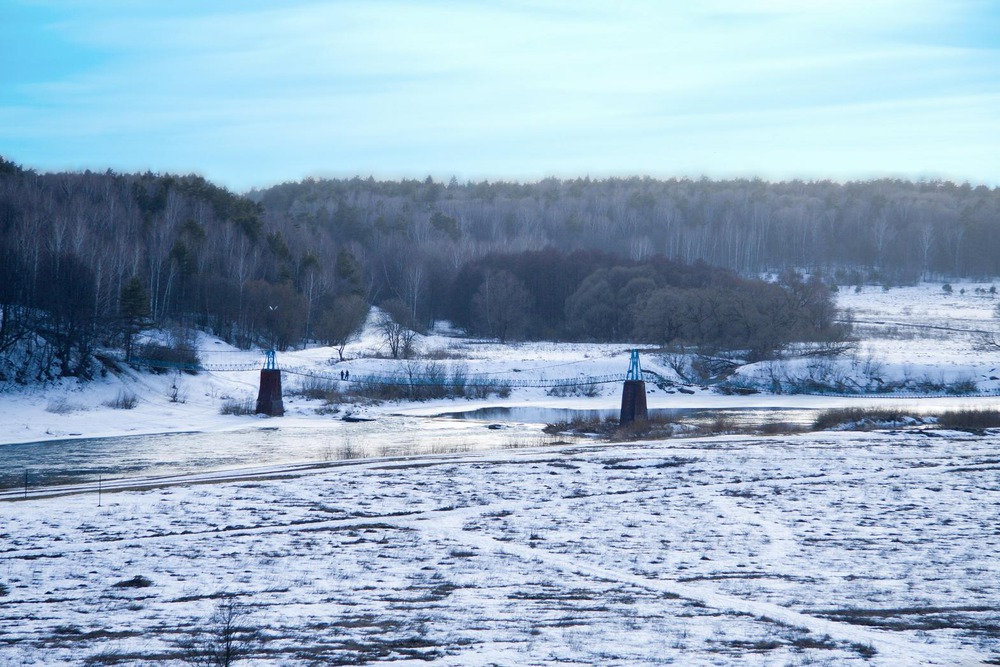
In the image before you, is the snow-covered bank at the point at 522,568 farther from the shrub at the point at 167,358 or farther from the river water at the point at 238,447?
the shrub at the point at 167,358

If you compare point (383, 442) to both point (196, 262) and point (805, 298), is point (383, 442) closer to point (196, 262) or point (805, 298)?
point (196, 262)

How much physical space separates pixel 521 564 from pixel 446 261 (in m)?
83.9

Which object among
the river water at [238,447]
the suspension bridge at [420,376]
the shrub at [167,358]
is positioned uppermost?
the shrub at [167,358]

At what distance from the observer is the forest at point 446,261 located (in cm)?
5109

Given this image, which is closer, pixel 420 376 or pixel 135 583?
pixel 135 583

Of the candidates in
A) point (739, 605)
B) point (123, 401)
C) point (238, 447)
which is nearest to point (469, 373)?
point (123, 401)

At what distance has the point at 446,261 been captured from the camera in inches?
3861

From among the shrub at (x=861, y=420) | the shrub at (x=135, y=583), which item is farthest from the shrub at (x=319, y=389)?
the shrub at (x=135, y=583)

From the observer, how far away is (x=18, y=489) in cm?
2303

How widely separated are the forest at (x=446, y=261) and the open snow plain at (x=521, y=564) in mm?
28820

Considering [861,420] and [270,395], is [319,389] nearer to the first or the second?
[270,395]

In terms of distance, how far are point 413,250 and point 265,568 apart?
86316 millimetres

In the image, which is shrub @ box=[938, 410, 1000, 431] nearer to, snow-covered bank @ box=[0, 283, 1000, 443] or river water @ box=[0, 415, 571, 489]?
snow-covered bank @ box=[0, 283, 1000, 443]

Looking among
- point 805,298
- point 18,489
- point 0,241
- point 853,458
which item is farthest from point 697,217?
point 18,489
